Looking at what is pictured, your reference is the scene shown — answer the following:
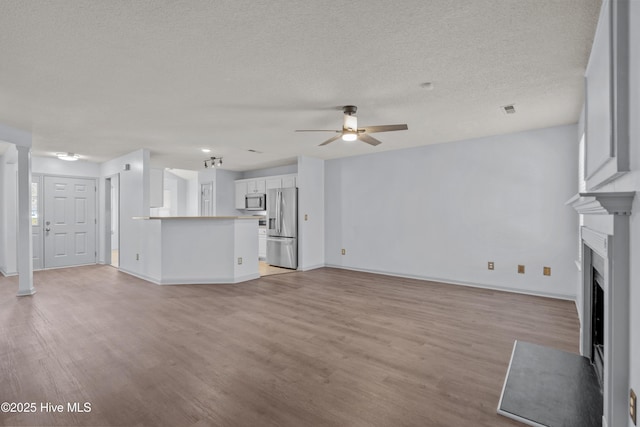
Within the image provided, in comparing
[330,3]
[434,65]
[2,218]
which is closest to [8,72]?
[330,3]

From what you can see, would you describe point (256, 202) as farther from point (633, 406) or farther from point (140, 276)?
point (633, 406)

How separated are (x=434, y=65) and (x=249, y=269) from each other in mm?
4259

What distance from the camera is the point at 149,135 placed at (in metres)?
4.68

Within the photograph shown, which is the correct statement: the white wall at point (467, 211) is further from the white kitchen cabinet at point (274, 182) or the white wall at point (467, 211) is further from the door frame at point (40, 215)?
the door frame at point (40, 215)

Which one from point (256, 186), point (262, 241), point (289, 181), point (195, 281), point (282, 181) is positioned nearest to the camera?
point (195, 281)

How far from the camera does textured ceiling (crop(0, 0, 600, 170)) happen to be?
72.4 inches

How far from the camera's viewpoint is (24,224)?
14.6ft

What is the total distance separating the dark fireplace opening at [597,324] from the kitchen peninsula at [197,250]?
4.49 metres

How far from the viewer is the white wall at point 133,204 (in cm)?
567

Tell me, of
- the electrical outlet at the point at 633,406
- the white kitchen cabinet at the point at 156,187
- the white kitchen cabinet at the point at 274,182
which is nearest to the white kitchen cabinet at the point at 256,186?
the white kitchen cabinet at the point at 274,182

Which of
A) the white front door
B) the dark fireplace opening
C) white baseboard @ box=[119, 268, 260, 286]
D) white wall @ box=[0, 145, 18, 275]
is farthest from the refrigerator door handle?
the dark fireplace opening

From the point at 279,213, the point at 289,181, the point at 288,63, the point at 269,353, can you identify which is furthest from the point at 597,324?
the point at 289,181

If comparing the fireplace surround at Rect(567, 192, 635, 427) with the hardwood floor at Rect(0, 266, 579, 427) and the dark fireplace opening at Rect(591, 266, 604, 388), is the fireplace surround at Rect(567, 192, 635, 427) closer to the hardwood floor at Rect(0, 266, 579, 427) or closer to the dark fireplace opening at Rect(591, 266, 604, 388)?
the hardwood floor at Rect(0, 266, 579, 427)

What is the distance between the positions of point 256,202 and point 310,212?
2.03 meters
